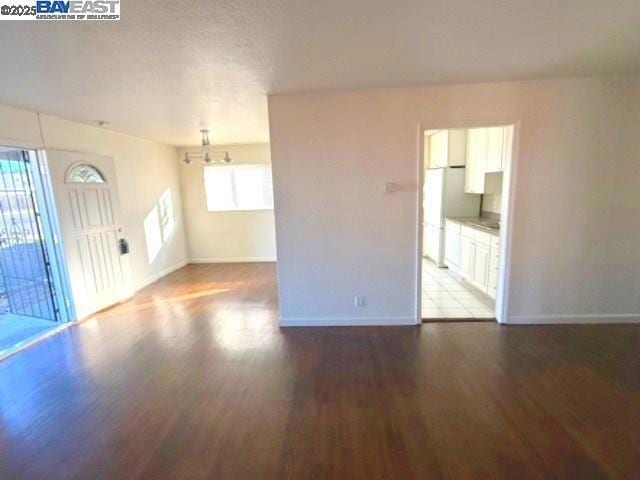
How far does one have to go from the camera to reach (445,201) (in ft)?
17.6

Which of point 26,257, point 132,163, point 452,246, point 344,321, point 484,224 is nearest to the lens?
point 344,321

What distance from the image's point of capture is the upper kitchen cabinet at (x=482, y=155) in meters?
3.98

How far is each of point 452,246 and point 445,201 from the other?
2.66ft

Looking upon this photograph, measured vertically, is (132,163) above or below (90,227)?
above

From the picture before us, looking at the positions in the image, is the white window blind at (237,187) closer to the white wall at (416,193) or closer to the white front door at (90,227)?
the white front door at (90,227)

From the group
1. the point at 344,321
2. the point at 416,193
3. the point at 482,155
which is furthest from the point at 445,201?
the point at 344,321

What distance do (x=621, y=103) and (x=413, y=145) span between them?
194cm

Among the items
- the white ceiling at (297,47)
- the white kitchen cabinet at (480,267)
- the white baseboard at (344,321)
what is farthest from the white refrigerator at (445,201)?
the white baseboard at (344,321)

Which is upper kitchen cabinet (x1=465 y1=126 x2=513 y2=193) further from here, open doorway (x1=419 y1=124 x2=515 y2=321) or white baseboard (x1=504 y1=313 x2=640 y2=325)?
white baseboard (x1=504 y1=313 x2=640 y2=325)

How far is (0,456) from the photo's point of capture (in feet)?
6.04

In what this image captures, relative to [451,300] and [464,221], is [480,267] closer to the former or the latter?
[451,300]

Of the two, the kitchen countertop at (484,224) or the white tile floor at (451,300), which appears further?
the kitchen countertop at (484,224)

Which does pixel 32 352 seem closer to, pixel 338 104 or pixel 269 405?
pixel 269 405

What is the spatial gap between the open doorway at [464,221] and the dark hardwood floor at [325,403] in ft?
2.25
